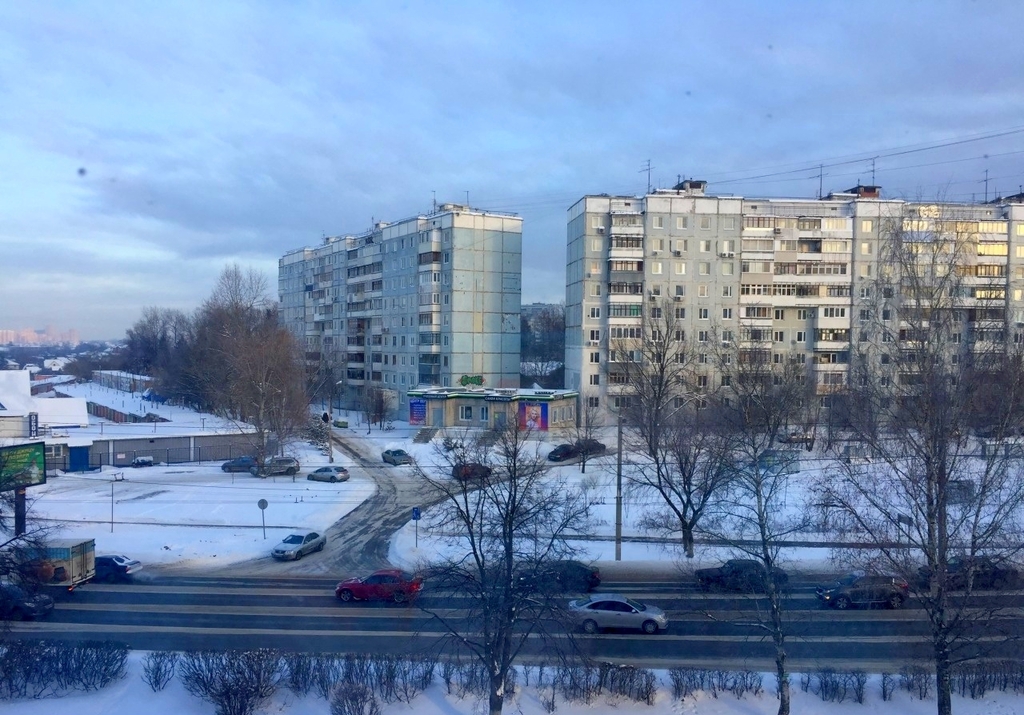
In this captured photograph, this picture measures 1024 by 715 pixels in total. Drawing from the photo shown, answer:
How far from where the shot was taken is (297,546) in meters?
17.4

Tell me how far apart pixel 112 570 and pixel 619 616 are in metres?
10.7

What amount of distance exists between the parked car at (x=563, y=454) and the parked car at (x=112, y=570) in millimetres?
16925

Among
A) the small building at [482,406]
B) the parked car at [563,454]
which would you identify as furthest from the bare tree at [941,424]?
the small building at [482,406]

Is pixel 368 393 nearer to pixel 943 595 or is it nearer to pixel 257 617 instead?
pixel 257 617

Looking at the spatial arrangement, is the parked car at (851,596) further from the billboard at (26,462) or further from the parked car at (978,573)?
the billboard at (26,462)

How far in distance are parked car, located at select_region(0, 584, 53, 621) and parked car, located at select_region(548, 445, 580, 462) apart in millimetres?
19112

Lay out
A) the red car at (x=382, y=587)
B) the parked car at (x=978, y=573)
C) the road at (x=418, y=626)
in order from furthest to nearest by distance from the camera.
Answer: the red car at (x=382, y=587) → the road at (x=418, y=626) → the parked car at (x=978, y=573)

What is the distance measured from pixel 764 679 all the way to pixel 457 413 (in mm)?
26350

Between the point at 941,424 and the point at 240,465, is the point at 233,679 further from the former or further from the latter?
the point at 240,465

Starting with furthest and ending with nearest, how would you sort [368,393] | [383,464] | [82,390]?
1. [82,390]
2. [368,393]
3. [383,464]

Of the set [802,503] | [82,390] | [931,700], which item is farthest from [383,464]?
[82,390]

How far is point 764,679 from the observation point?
10.7 meters

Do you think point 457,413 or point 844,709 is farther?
point 457,413

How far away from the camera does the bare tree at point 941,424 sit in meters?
9.22
